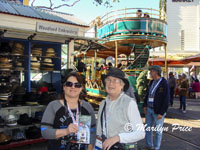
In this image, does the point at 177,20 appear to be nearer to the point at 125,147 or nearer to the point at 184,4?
the point at 184,4

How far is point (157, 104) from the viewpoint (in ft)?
14.5

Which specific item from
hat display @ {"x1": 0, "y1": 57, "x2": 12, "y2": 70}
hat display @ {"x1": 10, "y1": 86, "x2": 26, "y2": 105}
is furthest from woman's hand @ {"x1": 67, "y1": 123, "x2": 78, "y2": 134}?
hat display @ {"x1": 0, "y1": 57, "x2": 12, "y2": 70}

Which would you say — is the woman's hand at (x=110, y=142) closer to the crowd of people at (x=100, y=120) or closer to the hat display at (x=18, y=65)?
the crowd of people at (x=100, y=120)

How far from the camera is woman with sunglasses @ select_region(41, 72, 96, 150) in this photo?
7.07 feet

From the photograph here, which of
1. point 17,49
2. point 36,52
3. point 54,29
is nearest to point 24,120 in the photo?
point 17,49

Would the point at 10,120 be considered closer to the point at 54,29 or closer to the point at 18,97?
the point at 18,97

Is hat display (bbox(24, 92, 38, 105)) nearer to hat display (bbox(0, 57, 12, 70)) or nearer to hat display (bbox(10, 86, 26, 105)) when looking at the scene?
hat display (bbox(10, 86, 26, 105))

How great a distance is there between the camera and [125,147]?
6.82 ft

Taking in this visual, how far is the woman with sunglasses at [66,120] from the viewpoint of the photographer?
7.07ft

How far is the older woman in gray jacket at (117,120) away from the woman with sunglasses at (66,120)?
251 millimetres

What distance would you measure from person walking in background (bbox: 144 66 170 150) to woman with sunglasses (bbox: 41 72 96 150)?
2.41m

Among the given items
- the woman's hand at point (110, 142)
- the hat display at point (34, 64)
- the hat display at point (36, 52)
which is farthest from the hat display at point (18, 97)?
the woman's hand at point (110, 142)

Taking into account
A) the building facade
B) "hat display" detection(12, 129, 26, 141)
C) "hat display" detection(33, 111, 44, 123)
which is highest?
the building facade

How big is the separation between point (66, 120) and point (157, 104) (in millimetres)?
2751
